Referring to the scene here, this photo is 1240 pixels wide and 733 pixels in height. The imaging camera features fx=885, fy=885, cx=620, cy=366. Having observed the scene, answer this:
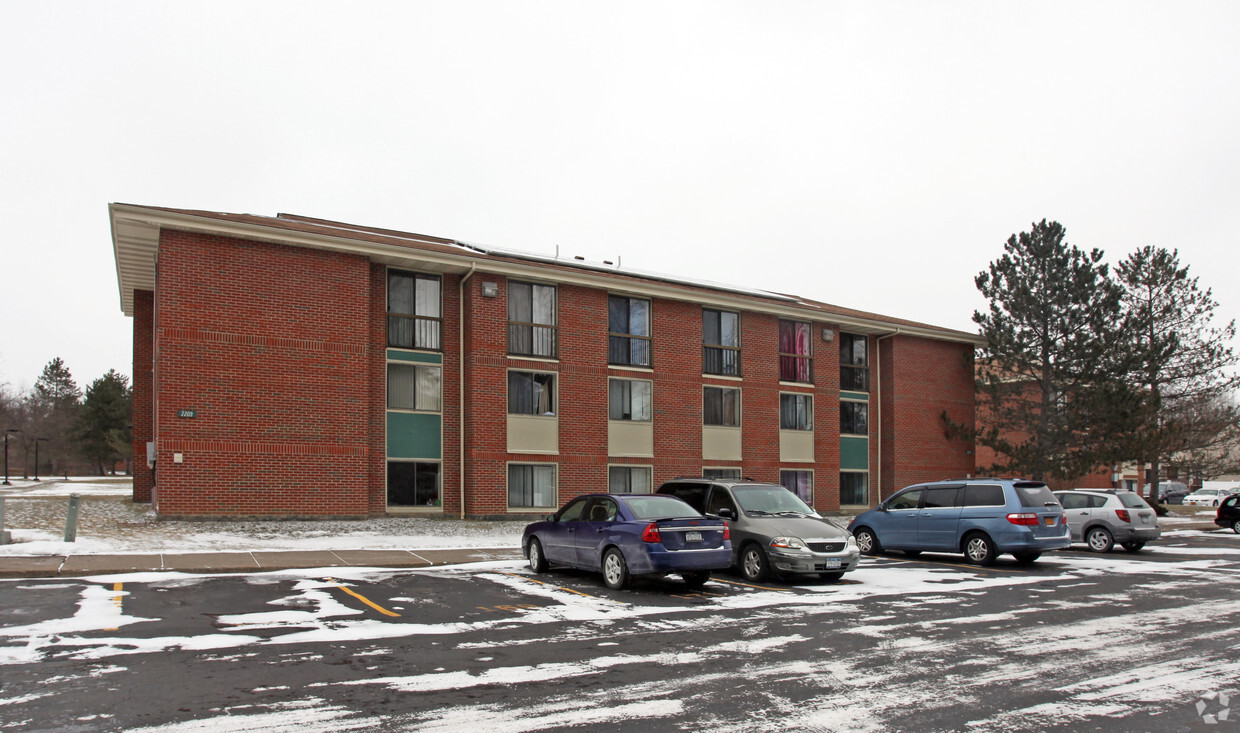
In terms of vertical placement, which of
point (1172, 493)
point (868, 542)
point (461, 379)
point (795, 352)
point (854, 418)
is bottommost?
point (1172, 493)

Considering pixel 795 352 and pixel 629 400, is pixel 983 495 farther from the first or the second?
pixel 795 352

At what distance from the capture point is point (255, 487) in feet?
68.1

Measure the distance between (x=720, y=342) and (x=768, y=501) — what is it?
14.6m

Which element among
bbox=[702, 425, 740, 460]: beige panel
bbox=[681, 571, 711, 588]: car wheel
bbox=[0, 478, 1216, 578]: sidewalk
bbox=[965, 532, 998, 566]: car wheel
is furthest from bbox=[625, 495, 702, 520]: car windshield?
bbox=[702, 425, 740, 460]: beige panel

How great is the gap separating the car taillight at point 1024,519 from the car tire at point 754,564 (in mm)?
5366

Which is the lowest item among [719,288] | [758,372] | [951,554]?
[951,554]

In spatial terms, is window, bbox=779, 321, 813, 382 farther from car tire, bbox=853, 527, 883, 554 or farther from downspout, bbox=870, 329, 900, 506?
car tire, bbox=853, 527, 883, 554

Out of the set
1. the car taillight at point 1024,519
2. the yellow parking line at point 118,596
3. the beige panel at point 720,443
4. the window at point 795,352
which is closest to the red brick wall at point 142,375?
the beige panel at point 720,443

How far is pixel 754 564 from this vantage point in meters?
13.9

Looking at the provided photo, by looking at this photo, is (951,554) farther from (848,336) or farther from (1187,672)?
(848,336)

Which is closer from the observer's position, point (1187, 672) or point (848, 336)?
point (1187, 672)

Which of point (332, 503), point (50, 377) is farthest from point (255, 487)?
point (50, 377)

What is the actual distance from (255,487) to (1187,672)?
61.8ft

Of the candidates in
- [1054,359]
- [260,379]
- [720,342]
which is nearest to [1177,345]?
[1054,359]
